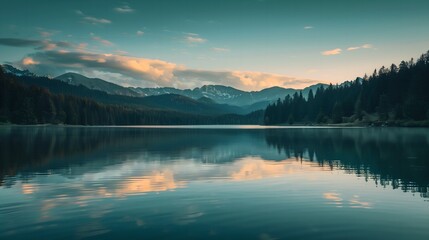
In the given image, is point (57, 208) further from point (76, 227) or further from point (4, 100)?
point (4, 100)

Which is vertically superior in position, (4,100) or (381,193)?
(4,100)

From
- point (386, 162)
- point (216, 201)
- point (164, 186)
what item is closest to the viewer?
point (216, 201)

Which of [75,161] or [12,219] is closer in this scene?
[12,219]

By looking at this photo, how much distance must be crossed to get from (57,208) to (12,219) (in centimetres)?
249

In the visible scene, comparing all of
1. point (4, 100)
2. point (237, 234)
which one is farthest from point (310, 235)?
point (4, 100)

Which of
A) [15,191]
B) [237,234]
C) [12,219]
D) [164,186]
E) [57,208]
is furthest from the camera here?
[164,186]

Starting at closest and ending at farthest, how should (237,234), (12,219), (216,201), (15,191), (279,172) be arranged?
(237,234) < (12,219) < (216,201) < (15,191) < (279,172)

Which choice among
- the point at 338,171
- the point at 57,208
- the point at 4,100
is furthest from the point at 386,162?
the point at 4,100

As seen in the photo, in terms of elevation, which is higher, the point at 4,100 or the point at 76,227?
the point at 4,100

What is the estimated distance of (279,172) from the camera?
110 ft

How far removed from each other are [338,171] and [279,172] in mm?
5625

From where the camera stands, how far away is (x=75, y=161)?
40.4 m

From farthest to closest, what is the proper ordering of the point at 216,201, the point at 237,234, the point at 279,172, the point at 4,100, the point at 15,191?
the point at 4,100
the point at 279,172
the point at 15,191
the point at 216,201
the point at 237,234

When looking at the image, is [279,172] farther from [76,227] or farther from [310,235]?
[76,227]
